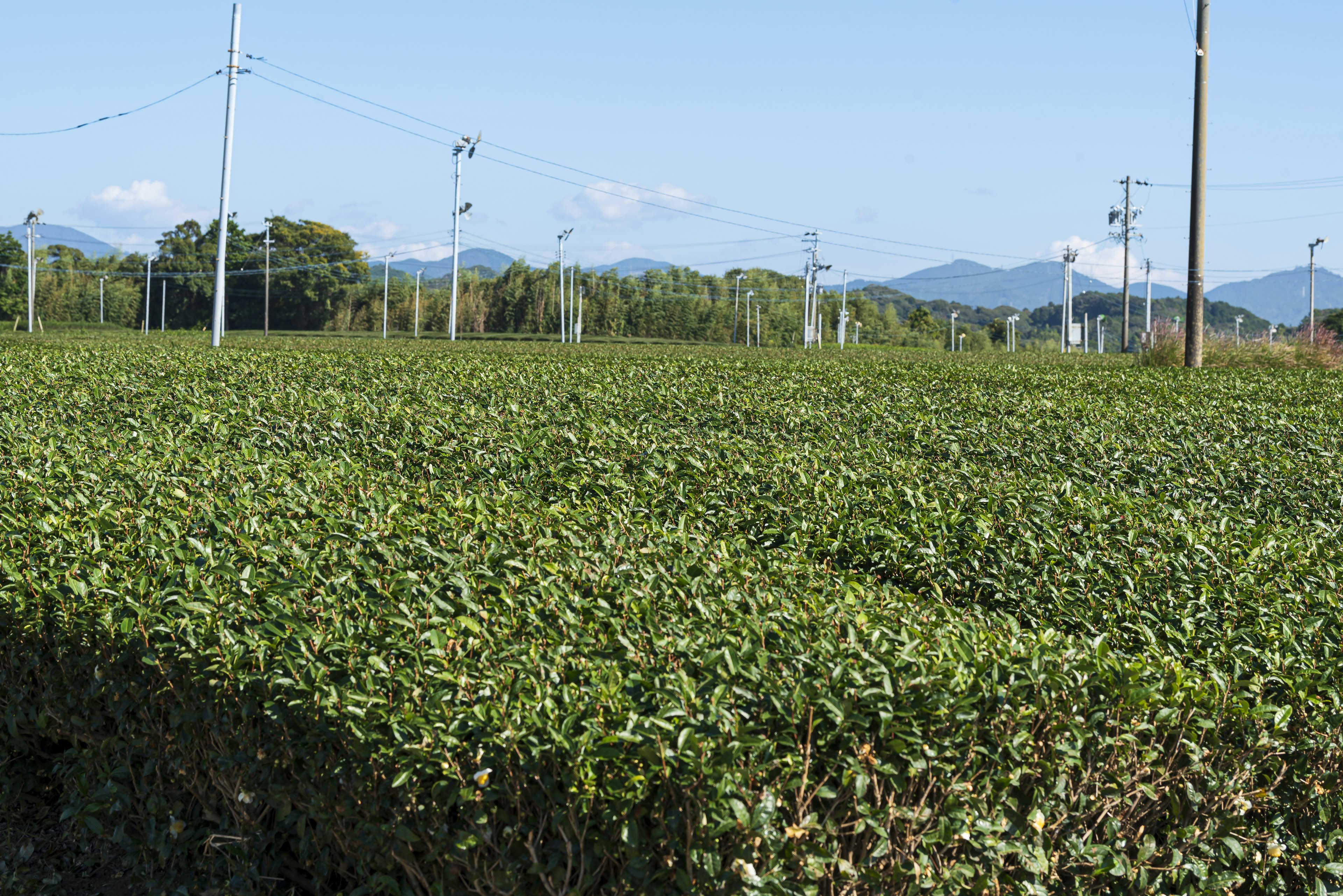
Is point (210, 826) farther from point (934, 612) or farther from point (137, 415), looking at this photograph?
point (137, 415)

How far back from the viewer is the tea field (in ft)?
8.77

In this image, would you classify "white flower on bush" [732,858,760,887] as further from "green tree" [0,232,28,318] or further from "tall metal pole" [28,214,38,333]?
"green tree" [0,232,28,318]

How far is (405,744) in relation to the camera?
8.73 ft

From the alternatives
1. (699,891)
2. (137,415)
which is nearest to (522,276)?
(137,415)

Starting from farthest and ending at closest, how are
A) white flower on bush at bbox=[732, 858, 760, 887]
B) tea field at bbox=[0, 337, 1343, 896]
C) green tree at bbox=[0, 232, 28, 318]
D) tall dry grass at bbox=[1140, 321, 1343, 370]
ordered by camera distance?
green tree at bbox=[0, 232, 28, 318] < tall dry grass at bbox=[1140, 321, 1343, 370] < tea field at bbox=[0, 337, 1343, 896] < white flower on bush at bbox=[732, 858, 760, 887]

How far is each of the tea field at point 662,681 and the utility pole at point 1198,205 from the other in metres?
16.3

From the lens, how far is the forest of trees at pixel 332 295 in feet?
359

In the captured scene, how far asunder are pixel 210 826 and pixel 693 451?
4178mm

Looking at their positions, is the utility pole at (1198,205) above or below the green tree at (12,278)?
below

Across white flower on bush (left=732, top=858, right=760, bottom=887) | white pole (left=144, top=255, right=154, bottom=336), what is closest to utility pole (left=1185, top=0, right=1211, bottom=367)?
white flower on bush (left=732, top=858, right=760, bottom=887)

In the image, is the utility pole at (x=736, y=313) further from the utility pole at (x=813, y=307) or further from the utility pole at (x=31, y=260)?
the utility pole at (x=31, y=260)

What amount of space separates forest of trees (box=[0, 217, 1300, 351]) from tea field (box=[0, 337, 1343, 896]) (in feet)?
341

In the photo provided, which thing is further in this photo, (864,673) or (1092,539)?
(1092,539)

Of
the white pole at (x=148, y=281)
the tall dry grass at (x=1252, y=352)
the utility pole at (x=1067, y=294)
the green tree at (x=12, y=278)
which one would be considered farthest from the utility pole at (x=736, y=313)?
the tall dry grass at (x=1252, y=352)
